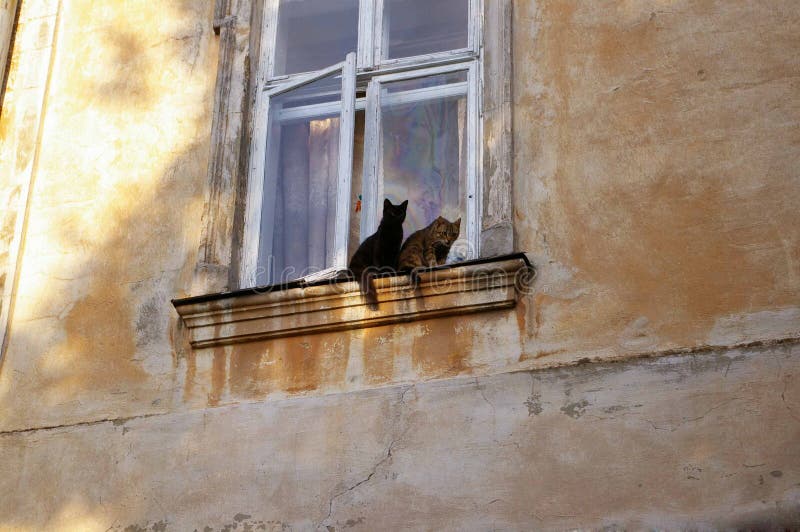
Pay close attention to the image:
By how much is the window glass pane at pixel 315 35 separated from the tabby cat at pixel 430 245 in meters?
1.27

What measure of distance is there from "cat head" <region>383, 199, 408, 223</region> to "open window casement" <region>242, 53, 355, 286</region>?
0.25 meters

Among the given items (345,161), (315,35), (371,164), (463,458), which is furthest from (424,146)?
(463,458)

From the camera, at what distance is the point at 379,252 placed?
603 centimetres

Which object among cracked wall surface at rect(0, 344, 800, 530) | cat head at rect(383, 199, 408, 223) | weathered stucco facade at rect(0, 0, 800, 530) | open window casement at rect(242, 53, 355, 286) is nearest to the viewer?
cracked wall surface at rect(0, 344, 800, 530)

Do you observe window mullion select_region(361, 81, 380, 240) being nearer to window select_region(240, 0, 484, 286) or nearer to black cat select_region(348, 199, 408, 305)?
window select_region(240, 0, 484, 286)

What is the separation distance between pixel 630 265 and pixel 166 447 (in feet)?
7.52

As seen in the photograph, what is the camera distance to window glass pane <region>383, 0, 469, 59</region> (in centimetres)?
668

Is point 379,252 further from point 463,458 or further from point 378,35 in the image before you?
point 378,35

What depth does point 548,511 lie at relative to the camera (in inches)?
208

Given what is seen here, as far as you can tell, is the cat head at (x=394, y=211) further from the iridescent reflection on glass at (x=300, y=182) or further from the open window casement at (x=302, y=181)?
the iridescent reflection on glass at (x=300, y=182)

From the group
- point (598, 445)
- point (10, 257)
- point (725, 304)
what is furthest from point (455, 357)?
point (10, 257)

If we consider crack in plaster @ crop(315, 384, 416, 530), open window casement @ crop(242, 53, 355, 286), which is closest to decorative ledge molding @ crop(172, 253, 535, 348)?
open window casement @ crop(242, 53, 355, 286)

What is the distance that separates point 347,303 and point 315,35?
174 cm

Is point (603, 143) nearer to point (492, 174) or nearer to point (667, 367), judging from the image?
point (492, 174)
